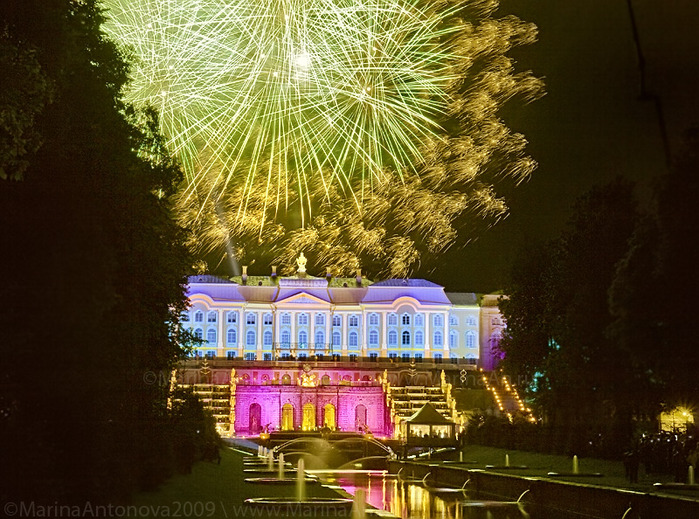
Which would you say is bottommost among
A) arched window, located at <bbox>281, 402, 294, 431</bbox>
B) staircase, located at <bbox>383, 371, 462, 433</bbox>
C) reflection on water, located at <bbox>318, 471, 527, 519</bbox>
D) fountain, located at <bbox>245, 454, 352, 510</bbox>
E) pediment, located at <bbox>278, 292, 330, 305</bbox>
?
reflection on water, located at <bbox>318, 471, 527, 519</bbox>

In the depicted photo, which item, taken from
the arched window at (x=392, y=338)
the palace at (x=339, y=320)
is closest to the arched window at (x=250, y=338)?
the palace at (x=339, y=320)

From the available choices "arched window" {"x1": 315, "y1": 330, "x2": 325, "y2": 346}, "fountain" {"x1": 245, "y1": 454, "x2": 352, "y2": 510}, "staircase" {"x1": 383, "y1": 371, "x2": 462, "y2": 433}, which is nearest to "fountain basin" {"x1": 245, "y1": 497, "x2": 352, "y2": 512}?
"fountain" {"x1": 245, "y1": 454, "x2": 352, "y2": 510}

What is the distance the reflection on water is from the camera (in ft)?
92.8

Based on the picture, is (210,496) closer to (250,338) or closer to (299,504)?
(299,504)

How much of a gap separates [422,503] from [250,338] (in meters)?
87.8

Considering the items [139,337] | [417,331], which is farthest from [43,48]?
[417,331]

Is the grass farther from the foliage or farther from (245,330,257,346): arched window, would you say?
(245,330,257,346): arched window

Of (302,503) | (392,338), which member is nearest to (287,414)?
(392,338)

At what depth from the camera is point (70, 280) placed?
1752cm

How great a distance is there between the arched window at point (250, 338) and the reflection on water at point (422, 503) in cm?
7648

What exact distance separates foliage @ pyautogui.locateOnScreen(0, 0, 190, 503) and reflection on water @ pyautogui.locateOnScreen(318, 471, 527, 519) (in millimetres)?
6228

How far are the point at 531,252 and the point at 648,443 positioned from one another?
908 inches

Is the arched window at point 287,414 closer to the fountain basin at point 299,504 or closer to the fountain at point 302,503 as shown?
the fountain at point 302,503

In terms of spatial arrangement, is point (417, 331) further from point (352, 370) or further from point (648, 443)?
point (648, 443)
